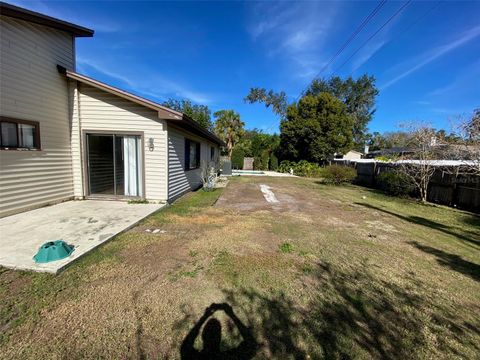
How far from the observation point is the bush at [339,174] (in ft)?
43.6

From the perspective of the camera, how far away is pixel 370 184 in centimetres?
1397

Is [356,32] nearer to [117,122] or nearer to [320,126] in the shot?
[117,122]

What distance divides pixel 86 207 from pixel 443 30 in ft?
44.9

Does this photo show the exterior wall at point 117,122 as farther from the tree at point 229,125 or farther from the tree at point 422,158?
the tree at point 229,125

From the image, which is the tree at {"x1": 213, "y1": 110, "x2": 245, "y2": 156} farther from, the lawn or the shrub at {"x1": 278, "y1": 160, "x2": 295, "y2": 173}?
the lawn

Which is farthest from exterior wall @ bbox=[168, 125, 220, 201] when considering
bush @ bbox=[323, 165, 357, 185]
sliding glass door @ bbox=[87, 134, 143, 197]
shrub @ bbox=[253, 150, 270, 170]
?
shrub @ bbox=[253, 150, 270, 170]

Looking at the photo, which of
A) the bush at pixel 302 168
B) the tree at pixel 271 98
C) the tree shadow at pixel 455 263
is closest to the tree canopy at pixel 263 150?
the bush at pixel 302 168

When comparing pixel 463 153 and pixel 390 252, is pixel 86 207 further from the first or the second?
pixel 463 153

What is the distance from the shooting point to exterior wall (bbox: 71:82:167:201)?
638 cm

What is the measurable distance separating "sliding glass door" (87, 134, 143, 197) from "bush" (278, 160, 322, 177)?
15.5 m

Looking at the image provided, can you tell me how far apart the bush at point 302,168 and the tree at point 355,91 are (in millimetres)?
14954

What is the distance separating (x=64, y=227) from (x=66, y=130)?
11.5 ft

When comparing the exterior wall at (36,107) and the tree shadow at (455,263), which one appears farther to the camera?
the exterior wall at (36,107)

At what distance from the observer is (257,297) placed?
100 inches
